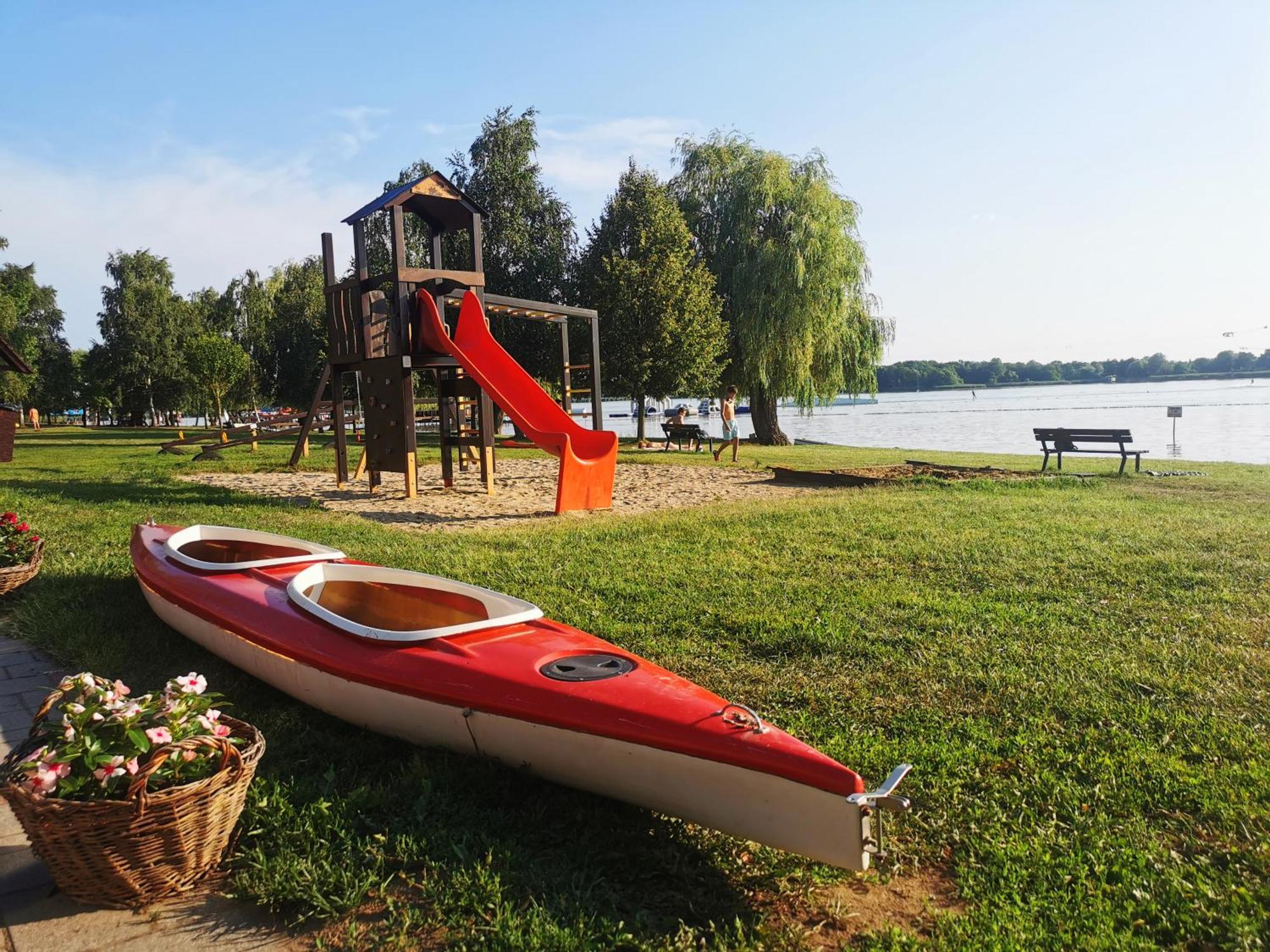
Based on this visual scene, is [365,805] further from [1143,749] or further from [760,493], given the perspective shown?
[760,493]

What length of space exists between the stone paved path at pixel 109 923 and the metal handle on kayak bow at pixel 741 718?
1.36 metres

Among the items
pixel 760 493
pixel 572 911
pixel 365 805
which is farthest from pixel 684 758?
pixel 760 493

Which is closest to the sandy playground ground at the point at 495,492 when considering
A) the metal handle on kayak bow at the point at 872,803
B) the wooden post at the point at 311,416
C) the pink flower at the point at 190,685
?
the wooden post at the point at 311,416

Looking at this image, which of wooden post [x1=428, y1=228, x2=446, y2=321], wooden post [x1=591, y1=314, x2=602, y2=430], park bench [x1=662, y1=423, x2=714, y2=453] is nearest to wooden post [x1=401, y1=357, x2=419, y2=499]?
wooden post [x1=428, y1=228, x2=446, y2=321]

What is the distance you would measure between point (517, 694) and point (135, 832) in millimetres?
1188

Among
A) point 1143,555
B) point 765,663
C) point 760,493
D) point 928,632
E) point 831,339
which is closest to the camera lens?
point 765,663

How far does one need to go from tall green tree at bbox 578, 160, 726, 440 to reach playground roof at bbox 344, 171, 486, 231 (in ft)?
36.8

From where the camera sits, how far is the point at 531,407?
11227 millimetres

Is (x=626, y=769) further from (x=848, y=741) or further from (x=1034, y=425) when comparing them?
(x=1034, y=425)

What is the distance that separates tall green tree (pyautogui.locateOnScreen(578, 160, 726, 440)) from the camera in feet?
78.9

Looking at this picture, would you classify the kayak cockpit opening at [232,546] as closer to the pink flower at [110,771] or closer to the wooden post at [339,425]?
the pink flower at [110,771]

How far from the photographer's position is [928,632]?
5016 mm

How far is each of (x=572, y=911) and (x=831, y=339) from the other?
24.7 meters

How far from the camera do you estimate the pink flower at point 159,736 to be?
2.53 meters
